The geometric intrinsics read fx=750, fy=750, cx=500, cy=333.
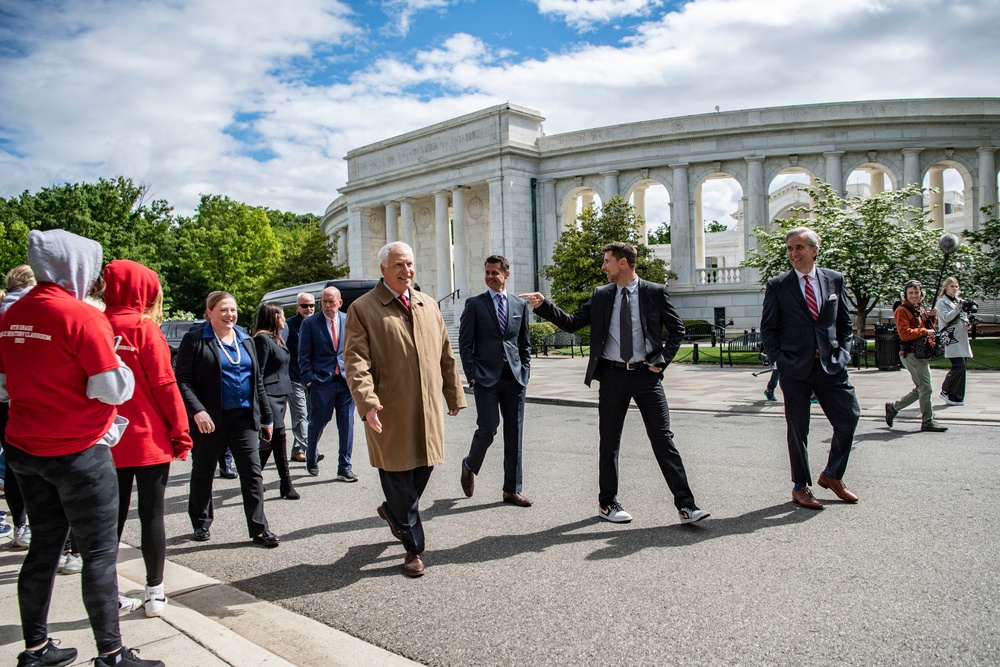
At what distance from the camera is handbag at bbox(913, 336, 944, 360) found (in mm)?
9211

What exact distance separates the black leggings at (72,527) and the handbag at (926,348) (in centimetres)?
909

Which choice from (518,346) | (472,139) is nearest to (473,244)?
(472,139)

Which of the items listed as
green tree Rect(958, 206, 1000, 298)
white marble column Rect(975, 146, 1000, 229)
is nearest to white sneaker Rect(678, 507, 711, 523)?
green tree Rect(958, 206, 1000, 298)

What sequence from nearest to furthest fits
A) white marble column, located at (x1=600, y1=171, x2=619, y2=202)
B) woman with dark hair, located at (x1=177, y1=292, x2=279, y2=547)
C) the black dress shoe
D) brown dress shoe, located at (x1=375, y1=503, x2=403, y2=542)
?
brown dress shoe, located at (x1=375, y1=503, x2=403, y2=542)
the black dress shoe
woman with dark hair, located at (x1=177, y1=292, x2=279, y2=547)
white marble column, located at (x1=600, y1=171, x2=619, y2=202)

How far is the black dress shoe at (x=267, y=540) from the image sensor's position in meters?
5.30

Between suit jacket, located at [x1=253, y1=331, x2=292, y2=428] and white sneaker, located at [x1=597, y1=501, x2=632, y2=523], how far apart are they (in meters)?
3.34

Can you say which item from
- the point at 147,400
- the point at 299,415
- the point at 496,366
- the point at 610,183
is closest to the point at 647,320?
the point at 496,366

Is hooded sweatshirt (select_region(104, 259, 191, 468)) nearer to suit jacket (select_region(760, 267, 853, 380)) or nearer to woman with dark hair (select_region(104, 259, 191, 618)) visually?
woman with dark hair (select_region(104, 259, 191, 618))

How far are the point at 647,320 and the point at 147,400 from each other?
11.2ft

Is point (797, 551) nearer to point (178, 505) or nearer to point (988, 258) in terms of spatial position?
point (178, 505)

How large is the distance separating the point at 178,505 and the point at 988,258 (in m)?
29.8

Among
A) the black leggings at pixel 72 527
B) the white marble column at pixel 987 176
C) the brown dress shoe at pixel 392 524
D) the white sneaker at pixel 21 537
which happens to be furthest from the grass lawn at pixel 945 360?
the black leggings at pixel 72 527

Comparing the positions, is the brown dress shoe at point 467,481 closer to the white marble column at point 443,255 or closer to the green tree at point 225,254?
the white marble column at point 443,255

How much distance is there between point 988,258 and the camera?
90.5ft
